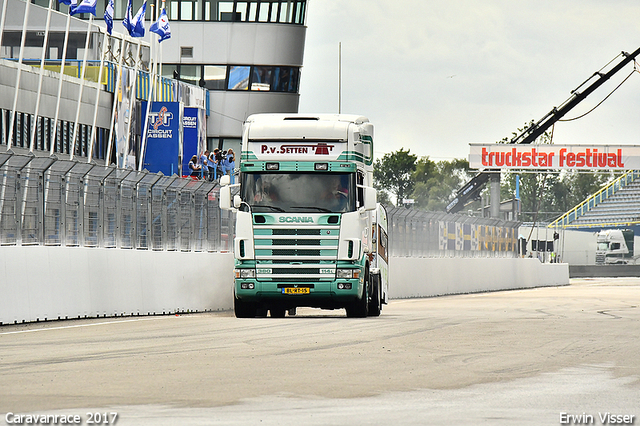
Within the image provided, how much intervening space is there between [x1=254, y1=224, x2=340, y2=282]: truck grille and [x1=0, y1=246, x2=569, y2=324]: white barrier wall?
277 cm

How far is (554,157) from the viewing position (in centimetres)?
6531

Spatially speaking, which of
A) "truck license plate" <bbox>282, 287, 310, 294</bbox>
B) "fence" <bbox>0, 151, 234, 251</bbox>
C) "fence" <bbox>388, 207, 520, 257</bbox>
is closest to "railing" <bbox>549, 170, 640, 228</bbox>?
"fence" <bbox>388, 207, 520, 257</bbox>

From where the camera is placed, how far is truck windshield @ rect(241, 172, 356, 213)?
66.0ft

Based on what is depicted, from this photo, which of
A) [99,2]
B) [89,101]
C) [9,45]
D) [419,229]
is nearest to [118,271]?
[419,229]

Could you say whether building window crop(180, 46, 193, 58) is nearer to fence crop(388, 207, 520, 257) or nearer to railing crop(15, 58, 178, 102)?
railing crop(15, 58, 178, 102)

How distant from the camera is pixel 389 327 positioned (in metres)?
18.5

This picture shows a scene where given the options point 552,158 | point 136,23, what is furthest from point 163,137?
point 552,158

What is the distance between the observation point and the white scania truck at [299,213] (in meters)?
20.1

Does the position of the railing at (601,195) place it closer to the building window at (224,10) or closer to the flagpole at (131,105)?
the building window at (224,10)

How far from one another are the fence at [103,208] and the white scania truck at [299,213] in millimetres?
2581

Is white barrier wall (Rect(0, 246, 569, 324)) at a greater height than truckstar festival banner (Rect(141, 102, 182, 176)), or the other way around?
truckstar festival banner (Rect(141, 102, 182, 176))

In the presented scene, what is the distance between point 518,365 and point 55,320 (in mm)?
9405

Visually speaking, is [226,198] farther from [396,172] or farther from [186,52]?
[396,172]

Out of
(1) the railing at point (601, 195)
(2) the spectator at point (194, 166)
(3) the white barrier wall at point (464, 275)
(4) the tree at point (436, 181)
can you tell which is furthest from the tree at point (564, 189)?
(2) the spectator at point (194, 166)
